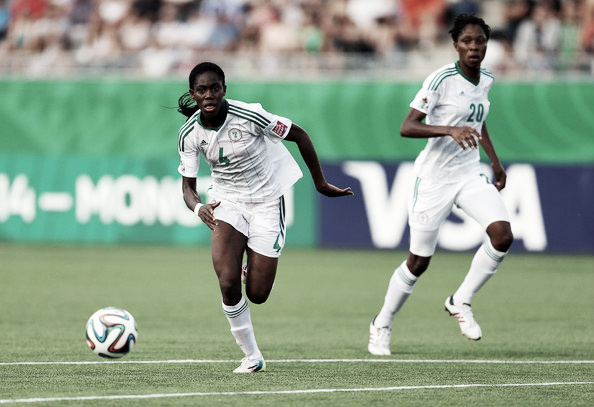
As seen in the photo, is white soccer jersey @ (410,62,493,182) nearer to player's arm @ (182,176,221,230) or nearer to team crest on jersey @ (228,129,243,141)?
team crest on jersey @ (228,129,243,141)

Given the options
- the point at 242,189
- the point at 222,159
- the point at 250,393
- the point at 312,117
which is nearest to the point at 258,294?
the point at 242,189

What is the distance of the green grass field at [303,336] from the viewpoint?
21.8ft

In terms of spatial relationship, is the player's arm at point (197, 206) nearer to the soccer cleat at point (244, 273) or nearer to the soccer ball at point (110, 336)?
the soccer cleat at point (244, 273)

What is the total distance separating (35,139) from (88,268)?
4961 millimetres

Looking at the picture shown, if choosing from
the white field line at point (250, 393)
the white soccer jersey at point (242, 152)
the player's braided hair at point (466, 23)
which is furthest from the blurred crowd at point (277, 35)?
the white field line at point (250, 393)

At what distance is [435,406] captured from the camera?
20.4 feet

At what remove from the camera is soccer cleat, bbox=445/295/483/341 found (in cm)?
852

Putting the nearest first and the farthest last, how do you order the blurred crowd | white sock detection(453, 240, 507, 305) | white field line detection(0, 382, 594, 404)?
white field line detection(0, 382, 594, 404), white sock detection(453, 240, 507, 305), the blurred crowd

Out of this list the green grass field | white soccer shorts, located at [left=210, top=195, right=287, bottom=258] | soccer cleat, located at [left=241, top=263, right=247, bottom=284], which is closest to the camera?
the green grass field

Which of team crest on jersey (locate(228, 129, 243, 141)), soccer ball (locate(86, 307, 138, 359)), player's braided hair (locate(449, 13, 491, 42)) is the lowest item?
soccer ball (locate(86, 307, 138, 359))

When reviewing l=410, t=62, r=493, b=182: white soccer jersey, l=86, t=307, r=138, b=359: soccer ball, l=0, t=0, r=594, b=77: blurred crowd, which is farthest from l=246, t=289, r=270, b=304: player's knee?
l=0, t=0, r=594, b=77: blurred crowd

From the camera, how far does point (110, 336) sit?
720 centimetres

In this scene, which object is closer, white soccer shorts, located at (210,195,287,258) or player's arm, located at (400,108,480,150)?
white soccer shorts, located at (210,195,287,258)

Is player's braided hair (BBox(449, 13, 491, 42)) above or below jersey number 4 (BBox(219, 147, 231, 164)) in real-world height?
above
